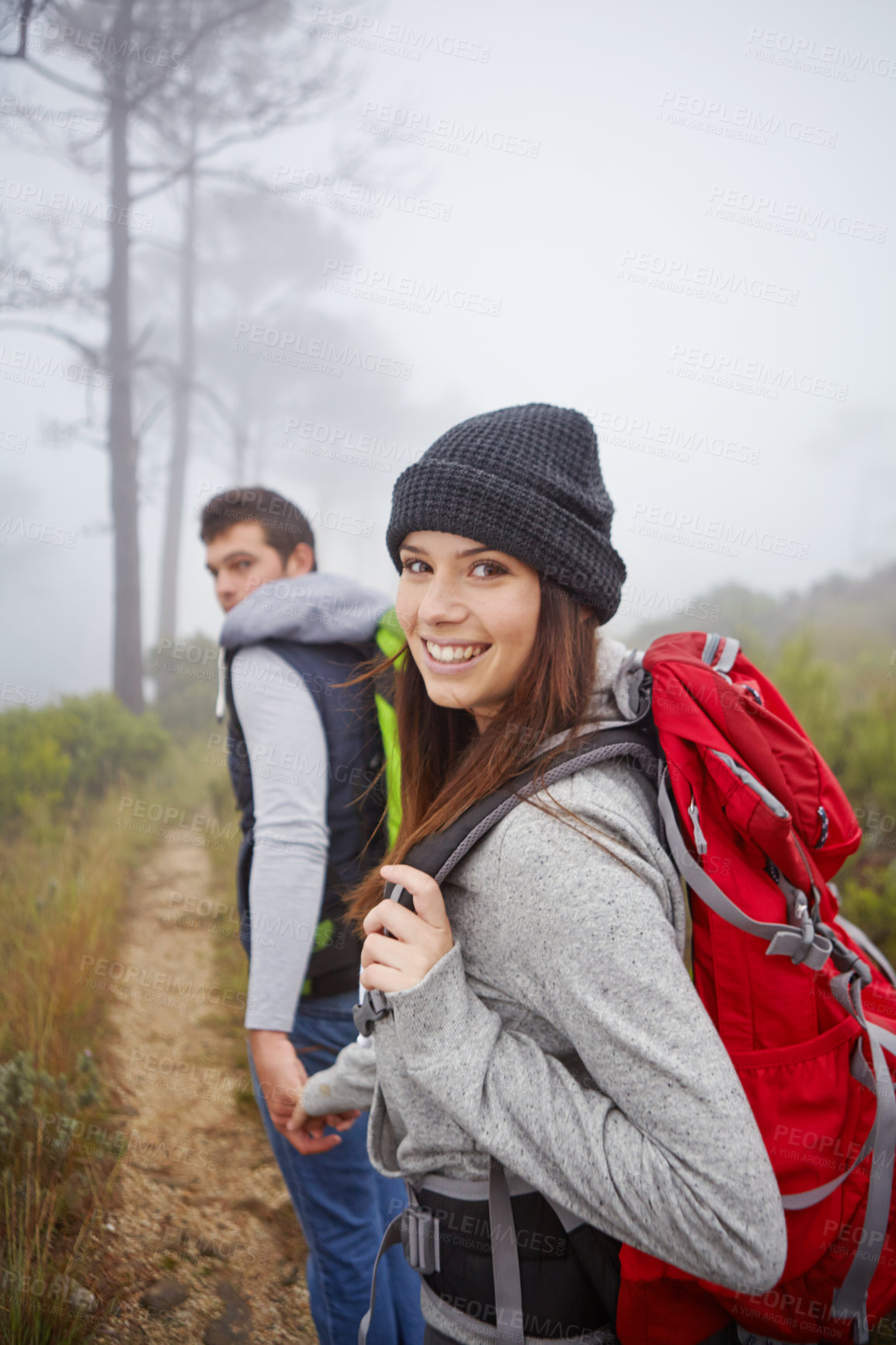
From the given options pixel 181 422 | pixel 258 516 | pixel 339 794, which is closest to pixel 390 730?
pixel 339 794

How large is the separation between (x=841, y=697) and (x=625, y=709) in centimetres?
411

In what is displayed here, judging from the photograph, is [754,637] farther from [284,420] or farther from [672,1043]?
[672,1043]

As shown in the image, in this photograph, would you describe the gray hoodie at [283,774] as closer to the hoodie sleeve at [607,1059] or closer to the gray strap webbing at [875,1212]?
the hoodie sleeve at [607,1059]

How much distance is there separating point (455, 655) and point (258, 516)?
1359 mm

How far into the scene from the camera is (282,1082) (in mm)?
1647

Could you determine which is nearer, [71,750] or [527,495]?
[527,495]

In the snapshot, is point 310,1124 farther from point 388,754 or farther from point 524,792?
point 524,792

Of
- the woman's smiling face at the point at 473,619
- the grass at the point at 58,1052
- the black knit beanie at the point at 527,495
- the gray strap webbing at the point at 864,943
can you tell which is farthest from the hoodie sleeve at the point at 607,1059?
the grass at the point at 58,1052

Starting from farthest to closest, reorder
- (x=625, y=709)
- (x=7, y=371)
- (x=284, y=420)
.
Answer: (x=284, y=420), (x=7, y=371), (x=625, y=709)

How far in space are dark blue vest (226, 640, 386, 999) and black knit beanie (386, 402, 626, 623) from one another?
71 cm

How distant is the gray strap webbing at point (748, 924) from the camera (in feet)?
2.98

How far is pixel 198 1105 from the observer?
2.93 meters

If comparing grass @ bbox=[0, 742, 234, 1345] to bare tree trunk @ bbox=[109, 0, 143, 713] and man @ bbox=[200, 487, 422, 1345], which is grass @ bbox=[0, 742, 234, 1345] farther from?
bare tree trunk @ bbox=[109, 0, 143, 713]

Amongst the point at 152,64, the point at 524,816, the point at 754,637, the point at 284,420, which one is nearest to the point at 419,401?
the point at 284,420
